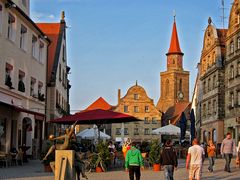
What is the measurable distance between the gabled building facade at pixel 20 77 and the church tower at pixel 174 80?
302ft

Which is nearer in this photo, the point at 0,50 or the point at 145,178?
the point at 145,178

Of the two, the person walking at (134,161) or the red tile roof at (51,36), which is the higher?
the red tile roof at (51,36)

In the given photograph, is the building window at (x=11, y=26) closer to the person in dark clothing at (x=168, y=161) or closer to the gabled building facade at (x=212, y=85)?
the person in dark clothing at (x=168, y=161)

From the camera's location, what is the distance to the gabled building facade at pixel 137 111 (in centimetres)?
9500

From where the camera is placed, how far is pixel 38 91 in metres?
34.8

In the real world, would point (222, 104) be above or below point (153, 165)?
above

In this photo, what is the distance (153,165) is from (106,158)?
256 cm

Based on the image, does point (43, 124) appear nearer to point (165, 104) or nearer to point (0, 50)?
point (0, 50)

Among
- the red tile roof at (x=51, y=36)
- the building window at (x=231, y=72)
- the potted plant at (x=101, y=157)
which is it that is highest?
the red tile roof at (x=51, y=36)

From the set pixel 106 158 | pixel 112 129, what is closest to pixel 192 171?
pixel 106 158

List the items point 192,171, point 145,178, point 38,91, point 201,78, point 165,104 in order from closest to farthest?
point 192,171
point 145,178
point 38,91
point 201,78
point 165,104

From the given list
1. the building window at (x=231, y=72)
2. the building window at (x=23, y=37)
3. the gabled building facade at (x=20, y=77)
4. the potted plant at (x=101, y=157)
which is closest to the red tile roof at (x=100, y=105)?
the building window at (x=231, y=72)

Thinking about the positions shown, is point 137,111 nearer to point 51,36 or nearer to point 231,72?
point 231,72

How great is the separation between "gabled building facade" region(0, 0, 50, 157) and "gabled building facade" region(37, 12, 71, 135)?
9.58 ft
